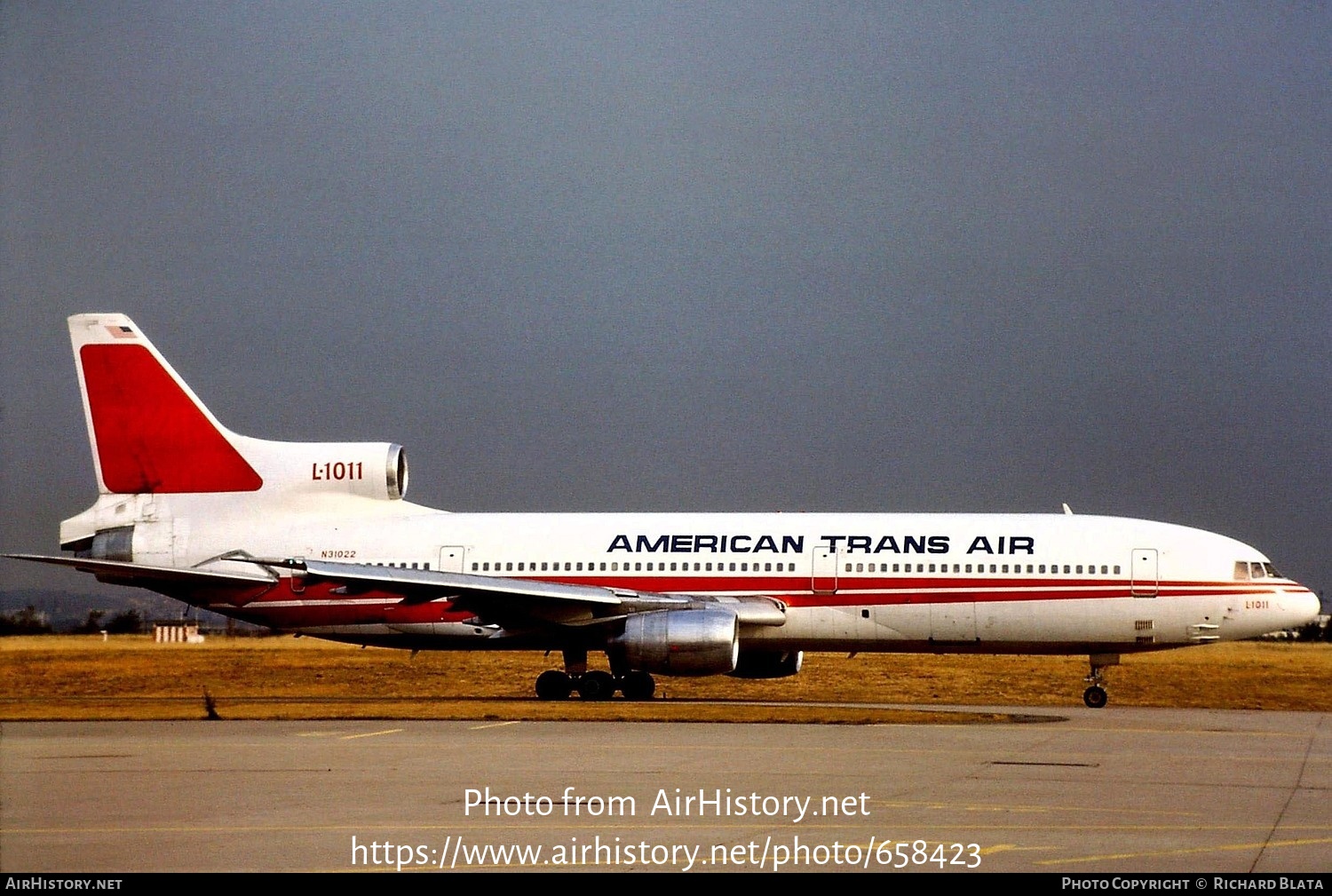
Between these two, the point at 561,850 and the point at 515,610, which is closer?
the point at 561,850

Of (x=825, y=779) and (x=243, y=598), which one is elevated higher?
(x=243, y=598)

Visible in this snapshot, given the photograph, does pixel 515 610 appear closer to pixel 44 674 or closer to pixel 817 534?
pixel 817 534

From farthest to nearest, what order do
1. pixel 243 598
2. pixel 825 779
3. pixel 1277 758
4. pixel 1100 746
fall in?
pixel 243 598, pixel 1100 746, pixel 1277 758, pixel 825 779

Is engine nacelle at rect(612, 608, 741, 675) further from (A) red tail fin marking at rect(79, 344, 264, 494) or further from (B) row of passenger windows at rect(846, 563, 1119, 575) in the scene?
(A) red tail fin marking at rect(79, 344, 264, 494)

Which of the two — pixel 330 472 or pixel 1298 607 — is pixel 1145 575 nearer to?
pixel 1298 607

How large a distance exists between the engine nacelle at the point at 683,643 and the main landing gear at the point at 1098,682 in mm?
7239

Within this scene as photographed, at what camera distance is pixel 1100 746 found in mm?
20875

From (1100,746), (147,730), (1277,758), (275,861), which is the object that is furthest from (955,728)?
(275,861)

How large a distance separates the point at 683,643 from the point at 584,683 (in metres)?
3.85

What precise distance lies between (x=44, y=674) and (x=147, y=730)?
62.3 ft

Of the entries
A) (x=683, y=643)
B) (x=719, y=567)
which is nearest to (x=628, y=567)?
(x=719, y=567)

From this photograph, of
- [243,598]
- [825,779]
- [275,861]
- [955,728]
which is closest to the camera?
[275,861]

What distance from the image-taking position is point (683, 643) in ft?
89.5

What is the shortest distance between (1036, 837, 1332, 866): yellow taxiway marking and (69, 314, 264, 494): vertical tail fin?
25392 mm
